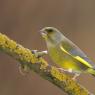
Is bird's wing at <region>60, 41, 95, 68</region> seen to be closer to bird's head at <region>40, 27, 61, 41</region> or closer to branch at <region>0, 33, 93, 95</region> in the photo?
bird's head at <region>40, 27, 61, 41</region>

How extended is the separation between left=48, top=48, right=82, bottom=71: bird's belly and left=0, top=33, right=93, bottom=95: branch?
0.62ft

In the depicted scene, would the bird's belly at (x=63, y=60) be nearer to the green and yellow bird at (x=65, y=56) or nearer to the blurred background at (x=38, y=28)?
the green and yellow bird at (x=65, y=56)

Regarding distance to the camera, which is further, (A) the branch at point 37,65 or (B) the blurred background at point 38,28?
(B) the blurred background at point 38,28

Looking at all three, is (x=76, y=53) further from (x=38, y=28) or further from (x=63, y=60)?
(x=38, y=28)

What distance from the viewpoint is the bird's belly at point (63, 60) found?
1.99 meters

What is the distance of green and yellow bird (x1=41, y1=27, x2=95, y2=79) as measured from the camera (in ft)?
6.53

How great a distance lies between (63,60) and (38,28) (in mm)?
1623


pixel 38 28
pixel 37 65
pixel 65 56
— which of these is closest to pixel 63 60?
pixel 65 56

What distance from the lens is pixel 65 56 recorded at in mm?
2055

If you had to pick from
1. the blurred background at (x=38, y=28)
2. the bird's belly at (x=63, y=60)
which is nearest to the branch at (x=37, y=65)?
the bird's belly at (x=63, y=60)

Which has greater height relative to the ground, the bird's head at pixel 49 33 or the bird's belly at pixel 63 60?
the bird's head at pixel 49 33

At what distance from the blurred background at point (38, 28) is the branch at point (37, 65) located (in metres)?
1.78

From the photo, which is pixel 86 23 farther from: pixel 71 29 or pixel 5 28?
pixel 5 28

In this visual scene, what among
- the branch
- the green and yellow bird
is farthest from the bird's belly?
the branch
